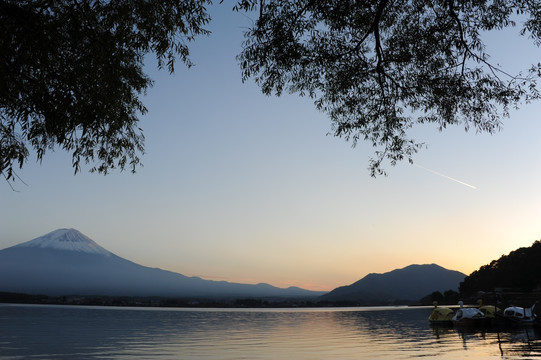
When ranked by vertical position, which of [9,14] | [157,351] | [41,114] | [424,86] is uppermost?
[424,86]

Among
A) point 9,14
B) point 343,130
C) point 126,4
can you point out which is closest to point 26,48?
point 9,14

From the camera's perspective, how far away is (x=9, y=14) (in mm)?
8992

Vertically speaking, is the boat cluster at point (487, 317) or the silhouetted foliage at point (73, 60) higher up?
the silhouetted foliage at point (73, 60)

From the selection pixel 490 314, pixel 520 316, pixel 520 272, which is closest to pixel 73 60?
pixel 520 316

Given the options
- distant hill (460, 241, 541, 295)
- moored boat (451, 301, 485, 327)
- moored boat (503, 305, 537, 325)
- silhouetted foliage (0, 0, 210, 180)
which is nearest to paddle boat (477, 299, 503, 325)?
moored boat (451, 301, 485, 327)

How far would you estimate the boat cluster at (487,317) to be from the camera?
4853 cm

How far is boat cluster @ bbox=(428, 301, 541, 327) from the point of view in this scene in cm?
4853

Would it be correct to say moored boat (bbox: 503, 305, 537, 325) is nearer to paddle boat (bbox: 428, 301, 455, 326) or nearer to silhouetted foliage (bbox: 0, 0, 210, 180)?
paddle boat (bbox: 428, 301, 455, 326)

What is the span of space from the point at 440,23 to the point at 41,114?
10.8 metres

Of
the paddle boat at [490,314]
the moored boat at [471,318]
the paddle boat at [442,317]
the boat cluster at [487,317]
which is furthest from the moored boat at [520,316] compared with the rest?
the paddle boat at [442,317]

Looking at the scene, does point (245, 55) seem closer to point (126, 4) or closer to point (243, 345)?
point (126, 4)

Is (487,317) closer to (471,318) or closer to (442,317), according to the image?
(471,318)

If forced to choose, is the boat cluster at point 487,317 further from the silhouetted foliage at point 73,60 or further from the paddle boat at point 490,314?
the silhouetted foliage at point 73,60

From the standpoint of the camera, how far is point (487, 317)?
184 ft
